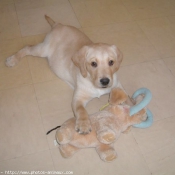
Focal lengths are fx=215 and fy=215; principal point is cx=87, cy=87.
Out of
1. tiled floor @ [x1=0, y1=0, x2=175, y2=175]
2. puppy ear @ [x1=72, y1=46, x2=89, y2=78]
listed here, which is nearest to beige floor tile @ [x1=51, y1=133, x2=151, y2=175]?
tiled floor @ [x1=0, y1=0, x2=175, y2=175]

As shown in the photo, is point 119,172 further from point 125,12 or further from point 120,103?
point 125,12

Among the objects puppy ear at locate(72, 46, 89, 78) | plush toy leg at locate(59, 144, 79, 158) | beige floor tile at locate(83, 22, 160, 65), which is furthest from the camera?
beige floor tile at locate(83, 22, 160, 65)

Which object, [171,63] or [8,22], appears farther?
[8,22]

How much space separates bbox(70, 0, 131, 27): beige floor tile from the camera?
12.1 ft

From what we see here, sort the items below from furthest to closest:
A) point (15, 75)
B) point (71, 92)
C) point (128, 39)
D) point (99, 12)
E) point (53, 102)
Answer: point (99, 12)
point (128, 39)
point (15, 75)
point (71, 92)
point (53, 102)

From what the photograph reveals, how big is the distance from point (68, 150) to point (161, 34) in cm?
258

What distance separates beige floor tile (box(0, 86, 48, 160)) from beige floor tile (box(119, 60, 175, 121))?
4.03ft

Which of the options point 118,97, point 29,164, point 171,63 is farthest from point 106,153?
point 171,63

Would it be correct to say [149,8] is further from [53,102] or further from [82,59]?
[53,102]

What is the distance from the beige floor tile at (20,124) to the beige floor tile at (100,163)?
0.26m

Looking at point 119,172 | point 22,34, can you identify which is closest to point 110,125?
point 119,172

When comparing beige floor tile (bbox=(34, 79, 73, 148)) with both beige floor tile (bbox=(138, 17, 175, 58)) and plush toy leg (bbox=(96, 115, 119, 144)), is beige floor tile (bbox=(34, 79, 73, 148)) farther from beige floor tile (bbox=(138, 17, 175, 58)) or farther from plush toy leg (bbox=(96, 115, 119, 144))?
beige floor tile (bbox=(138, 17, 175, 58))

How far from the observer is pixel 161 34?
363 centimetres

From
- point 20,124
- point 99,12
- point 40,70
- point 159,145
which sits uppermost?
point 99,12
